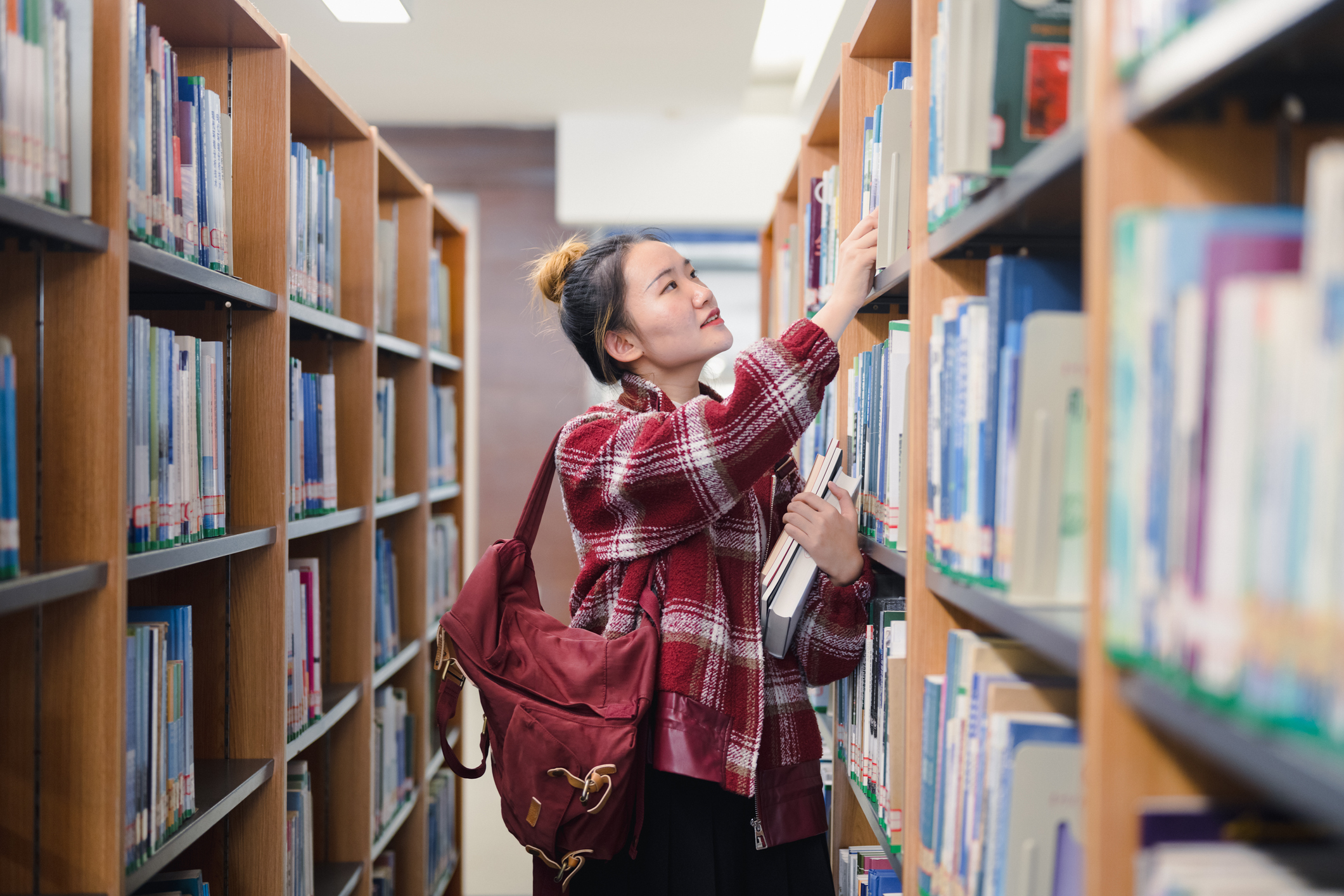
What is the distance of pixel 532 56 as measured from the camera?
149 inches

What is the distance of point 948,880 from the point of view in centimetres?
104

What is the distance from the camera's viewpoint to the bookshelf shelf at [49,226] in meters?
0.94

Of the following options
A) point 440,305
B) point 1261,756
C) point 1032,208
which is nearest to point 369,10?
point 440,305

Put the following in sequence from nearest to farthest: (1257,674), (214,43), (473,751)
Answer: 1. (1257,674)
2. (214,43)
3. (473,751)

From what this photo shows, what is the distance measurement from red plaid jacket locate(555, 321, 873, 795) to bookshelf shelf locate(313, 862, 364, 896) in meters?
0.96

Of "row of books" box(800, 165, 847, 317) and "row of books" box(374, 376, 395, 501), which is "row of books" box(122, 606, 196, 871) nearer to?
"row of books" box(374, 376, 395, 501)

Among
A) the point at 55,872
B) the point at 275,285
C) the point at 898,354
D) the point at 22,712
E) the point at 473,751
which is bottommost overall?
the point at 473,751

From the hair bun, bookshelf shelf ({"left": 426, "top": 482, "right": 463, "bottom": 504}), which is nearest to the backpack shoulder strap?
the hair bun

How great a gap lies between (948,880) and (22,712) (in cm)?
105

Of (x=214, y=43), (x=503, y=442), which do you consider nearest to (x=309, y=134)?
(x=214, y=43)

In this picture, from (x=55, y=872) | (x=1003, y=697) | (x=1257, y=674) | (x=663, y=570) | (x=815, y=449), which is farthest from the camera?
(x=815, y=449)

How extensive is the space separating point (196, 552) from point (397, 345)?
1241 millimetres

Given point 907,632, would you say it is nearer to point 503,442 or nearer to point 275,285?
point 275,285

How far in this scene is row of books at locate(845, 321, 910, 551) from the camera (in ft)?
4.31
